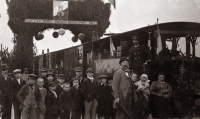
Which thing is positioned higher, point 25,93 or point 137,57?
point 137,57

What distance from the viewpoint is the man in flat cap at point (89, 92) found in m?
9.55

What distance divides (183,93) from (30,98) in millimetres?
4511

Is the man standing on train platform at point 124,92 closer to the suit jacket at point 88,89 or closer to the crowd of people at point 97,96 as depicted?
the crowd of people at point 97,96

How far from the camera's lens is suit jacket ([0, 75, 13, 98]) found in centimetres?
1012

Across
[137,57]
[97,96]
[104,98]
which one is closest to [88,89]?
[97,96]

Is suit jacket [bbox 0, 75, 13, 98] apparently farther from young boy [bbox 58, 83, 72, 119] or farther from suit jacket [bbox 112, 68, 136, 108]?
suit jacket [bbox 112, 68, 136, 108]

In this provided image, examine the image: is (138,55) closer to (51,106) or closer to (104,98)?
(104,98)

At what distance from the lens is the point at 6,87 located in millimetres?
10203

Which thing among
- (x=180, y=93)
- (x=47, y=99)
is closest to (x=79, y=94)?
(x=47, y=99)

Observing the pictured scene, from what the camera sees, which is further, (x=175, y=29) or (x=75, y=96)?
(x=175, y=29)

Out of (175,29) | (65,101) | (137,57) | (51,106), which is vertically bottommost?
(51,106)

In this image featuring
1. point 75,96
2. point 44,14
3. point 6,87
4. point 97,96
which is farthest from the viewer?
point 44,14

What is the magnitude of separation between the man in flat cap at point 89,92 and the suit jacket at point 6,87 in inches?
91.1

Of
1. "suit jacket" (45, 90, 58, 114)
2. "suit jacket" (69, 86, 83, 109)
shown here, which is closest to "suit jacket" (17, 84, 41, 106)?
"suit jacket" (45, 90, 58, 114)
